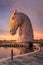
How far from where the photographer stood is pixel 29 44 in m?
11.5

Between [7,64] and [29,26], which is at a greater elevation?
[29,26]

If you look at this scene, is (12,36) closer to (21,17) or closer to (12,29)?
(12,29)

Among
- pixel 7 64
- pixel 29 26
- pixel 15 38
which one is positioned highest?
pixel 29 26

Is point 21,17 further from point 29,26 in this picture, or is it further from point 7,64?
point 7,64

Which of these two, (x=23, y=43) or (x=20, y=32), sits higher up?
(x=20, y=32)

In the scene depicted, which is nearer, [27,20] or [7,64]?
[7,64]

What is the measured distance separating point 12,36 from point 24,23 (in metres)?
1.36

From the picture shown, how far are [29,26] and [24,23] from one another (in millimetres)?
402

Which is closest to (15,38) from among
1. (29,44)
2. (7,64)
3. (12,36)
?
(12,36)

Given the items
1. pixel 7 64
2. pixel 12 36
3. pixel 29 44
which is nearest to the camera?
pixel 7 64

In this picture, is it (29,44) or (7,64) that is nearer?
(7,64)

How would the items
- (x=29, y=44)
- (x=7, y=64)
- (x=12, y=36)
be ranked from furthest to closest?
1. (x=12, y=36)
2. (x=29, y=44)
3. (x=7, y=64)

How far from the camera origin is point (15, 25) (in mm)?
11922

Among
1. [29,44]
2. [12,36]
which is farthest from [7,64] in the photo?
[12,36]
